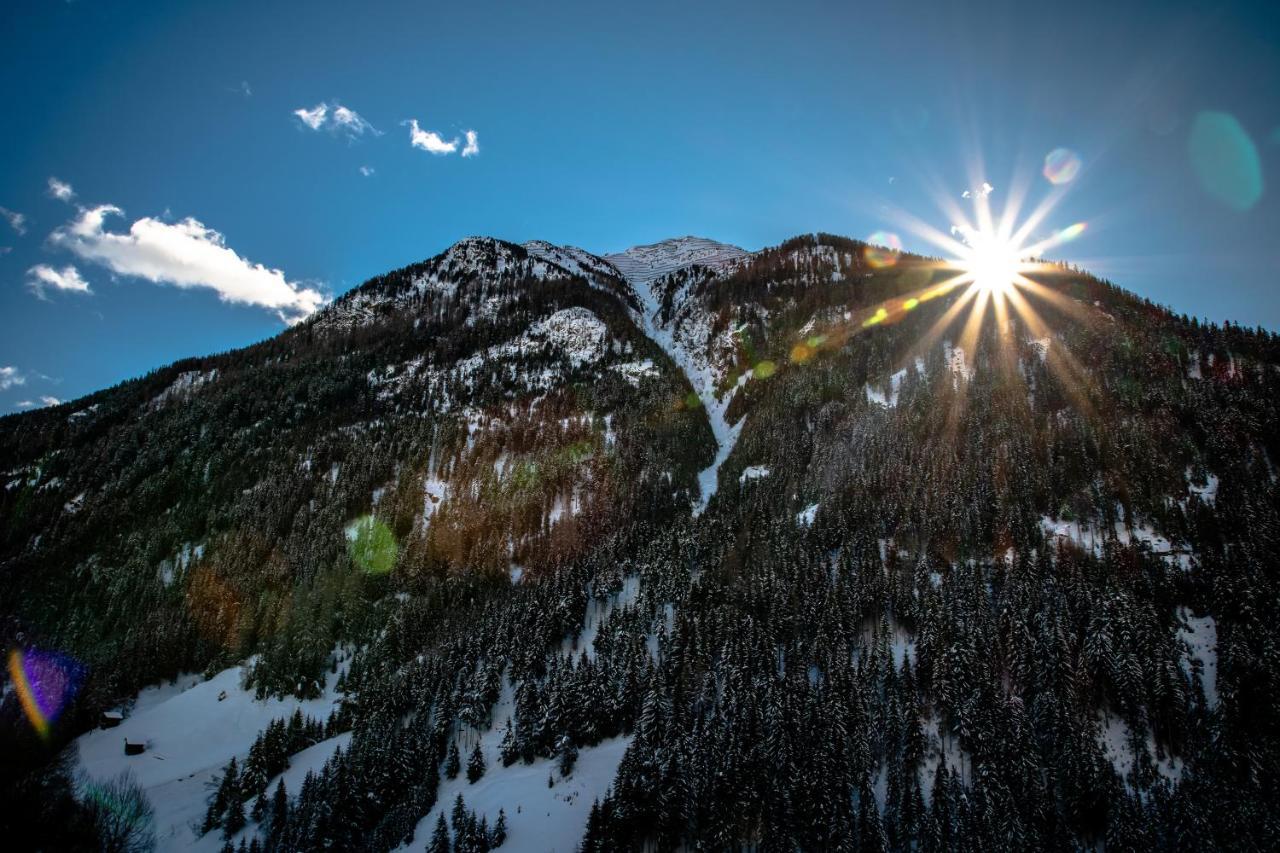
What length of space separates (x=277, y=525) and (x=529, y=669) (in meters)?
97.2

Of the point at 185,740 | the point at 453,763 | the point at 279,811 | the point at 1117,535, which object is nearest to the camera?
the point at 279,811

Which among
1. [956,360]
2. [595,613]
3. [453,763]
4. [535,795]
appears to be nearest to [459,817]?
[535,795]

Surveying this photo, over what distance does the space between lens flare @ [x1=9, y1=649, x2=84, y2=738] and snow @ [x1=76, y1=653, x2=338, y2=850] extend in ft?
26.8

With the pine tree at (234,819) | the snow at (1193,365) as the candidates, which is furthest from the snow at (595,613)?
the snow at (1193,365)

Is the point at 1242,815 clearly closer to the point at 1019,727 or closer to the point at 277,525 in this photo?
the point at 1019,727

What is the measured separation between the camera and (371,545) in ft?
470

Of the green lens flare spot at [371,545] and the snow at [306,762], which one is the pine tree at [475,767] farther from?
the green lens flare spot at [371,545]

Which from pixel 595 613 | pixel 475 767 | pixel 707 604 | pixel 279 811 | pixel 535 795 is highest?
pixel 707 604

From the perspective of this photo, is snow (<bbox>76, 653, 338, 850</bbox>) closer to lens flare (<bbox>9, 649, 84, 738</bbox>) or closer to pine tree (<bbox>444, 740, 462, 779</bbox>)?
lens flare (<bbox>9, 649, 84, 738</bbox>)

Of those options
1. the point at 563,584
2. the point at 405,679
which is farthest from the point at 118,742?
the point at 563,584

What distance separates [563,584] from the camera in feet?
368

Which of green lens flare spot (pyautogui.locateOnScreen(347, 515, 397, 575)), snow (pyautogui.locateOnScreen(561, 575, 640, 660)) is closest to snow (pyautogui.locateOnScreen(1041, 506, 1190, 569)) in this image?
snow (pyautogui.locateOnScreen(561, 575, 640, 660))

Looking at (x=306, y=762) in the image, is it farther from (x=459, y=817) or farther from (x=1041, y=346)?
(x=1041, y=346)

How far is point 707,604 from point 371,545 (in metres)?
91.7
